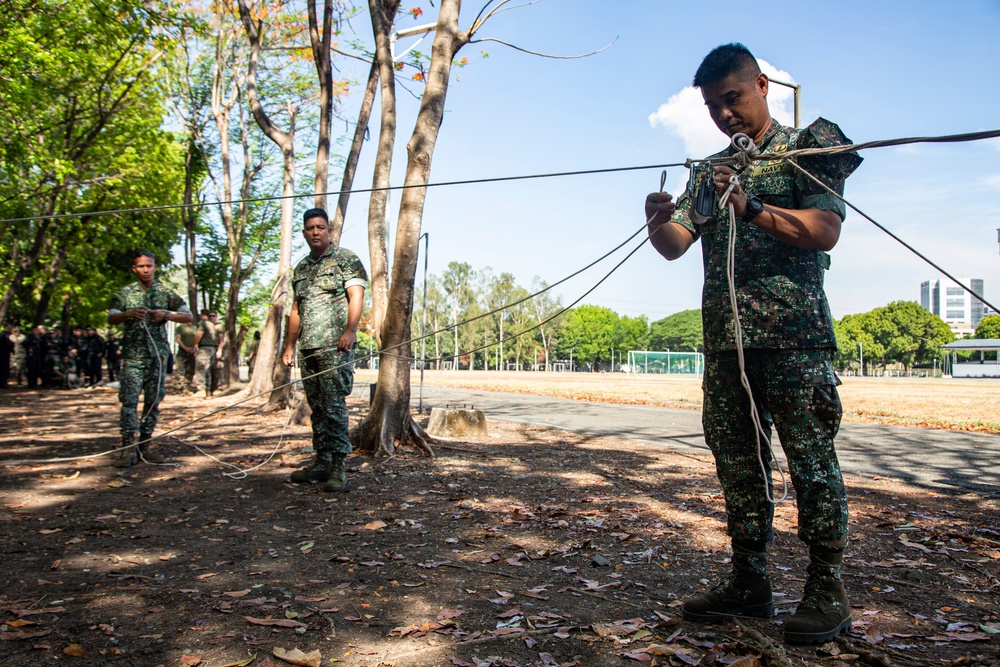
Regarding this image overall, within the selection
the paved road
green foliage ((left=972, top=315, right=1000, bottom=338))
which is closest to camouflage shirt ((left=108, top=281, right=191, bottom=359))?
the paved road

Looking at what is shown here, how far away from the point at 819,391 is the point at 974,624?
1.20 metres

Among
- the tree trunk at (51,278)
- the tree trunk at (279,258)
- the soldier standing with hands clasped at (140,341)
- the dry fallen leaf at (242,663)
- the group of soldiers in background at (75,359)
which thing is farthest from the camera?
the tree trunk at (51,278)

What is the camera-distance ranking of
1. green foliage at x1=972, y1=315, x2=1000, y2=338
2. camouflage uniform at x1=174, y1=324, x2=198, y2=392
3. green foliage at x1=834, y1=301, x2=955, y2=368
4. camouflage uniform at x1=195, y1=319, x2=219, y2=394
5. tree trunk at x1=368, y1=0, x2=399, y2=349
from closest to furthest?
tree trunk at x1=368, y1=0, x2=399, y2=349, camouflage uniform at x1=195, y1=319, x2=219, y2=394, camouflage uniform at x1=174, y1=324, x2=198, y2=392, green foliage at x1=834, y1=301, x2=955, y2=368, green foliage at x1=972, y1=315, x2=1000, y2=338

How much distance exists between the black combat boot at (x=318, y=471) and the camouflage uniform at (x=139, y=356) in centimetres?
184

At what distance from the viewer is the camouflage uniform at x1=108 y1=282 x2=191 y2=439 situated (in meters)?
6.84

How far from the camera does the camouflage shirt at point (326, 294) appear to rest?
5864 millimetres

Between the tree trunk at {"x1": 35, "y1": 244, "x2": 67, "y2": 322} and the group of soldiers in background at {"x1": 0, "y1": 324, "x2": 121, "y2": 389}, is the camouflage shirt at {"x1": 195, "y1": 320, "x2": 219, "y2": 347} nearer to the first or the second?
the group of soldiers in background at {"x1": 0, "y1": 324, "x2": 121, "y2": 389}

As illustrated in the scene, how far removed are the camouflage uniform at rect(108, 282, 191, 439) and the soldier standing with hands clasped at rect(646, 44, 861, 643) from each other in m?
5.42

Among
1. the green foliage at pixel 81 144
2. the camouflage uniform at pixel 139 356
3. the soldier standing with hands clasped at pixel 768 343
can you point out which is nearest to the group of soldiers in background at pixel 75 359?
the green foliage at pixel 81 144

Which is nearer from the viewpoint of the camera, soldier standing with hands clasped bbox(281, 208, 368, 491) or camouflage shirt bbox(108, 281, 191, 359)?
soldier standing with hands clasped bbox(281, 208, 368, 491)

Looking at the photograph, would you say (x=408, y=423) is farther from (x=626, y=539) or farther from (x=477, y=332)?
(x=477, y=332)

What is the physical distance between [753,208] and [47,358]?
24.9 meters

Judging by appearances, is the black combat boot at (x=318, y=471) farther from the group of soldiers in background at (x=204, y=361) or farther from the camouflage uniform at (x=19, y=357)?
the camouflage uniform at (x=19, y=357)

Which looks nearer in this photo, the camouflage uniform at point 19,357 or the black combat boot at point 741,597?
the black combat boot at point 741,597
